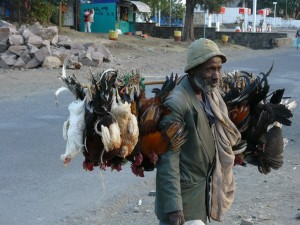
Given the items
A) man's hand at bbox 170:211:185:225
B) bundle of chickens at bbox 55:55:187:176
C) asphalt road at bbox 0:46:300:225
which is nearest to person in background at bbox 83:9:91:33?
asphalt road at bbox 0:46:300:225

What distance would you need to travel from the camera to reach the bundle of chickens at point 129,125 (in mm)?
3246

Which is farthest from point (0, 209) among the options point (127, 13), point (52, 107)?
point (127, 13)

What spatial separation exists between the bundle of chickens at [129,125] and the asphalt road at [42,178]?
181cm

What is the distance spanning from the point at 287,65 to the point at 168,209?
865 inches

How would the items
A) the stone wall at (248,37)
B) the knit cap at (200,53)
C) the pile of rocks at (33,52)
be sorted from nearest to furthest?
1. the knit cap at (200,53)
2. the pile of rocks at (33,52)
3. the stone wall at (248,37)

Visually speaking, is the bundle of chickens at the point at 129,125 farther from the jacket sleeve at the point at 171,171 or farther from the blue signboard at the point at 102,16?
the blue signboard at the point at 102,16

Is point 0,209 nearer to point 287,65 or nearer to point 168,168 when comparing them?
point 168,168

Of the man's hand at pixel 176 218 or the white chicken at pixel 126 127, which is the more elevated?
the white chicken at pixel 126 127

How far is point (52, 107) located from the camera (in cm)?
1170

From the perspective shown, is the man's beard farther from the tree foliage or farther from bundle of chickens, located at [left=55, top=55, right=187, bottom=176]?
the tree foliage

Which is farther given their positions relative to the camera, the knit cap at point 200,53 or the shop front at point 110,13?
the shop front at point 110,13

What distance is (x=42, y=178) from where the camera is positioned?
21.5ft

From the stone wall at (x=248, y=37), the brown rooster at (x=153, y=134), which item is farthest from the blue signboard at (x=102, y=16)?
the brown rooster at (x=153, y=134)

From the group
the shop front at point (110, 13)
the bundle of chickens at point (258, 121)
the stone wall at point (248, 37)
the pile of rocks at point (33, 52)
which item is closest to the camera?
the bundle of chickens at point (258, 121)
